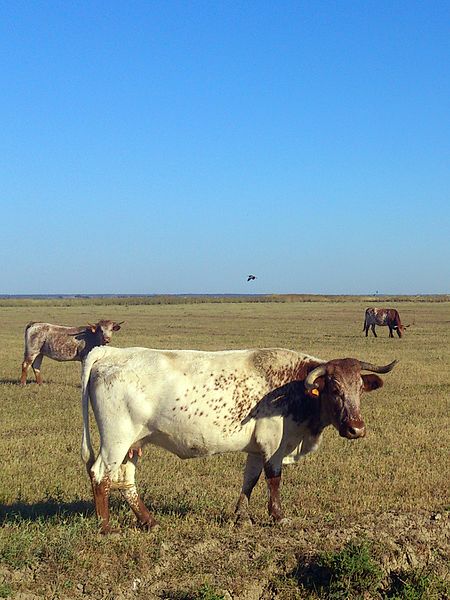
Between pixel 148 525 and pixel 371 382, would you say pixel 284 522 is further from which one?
pixel 371 382

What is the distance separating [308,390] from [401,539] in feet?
5.66

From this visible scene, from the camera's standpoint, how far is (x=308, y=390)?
7.09m

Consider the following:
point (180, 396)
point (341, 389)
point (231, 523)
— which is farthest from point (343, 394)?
point (231, 523)

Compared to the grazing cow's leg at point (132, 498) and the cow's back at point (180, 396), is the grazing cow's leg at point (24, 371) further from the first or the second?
the grazing cow's leg at point (132, 498)

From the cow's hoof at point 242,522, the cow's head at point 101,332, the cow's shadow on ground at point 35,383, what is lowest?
the cow's shadow on ground at point 35,383

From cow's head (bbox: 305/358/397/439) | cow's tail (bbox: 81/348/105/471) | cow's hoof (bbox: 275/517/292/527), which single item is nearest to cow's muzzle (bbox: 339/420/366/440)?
cow's head (bbox: 305/358/397/439)

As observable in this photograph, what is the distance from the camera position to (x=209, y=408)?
728 centimetres

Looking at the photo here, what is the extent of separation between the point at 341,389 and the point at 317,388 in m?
0.25

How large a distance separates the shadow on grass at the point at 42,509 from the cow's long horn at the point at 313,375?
2.94 metres

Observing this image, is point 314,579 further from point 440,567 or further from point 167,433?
point 167,433

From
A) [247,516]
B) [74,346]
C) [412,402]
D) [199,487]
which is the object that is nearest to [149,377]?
[247,516]

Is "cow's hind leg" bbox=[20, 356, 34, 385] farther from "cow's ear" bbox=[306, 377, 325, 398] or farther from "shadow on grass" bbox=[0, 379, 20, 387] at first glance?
"cow's ear" bbox=[306, 377, 325, 398]

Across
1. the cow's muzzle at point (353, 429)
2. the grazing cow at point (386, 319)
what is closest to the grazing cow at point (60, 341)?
the cow's muzzle at point (353, 429)

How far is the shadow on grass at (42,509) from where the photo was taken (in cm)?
780
